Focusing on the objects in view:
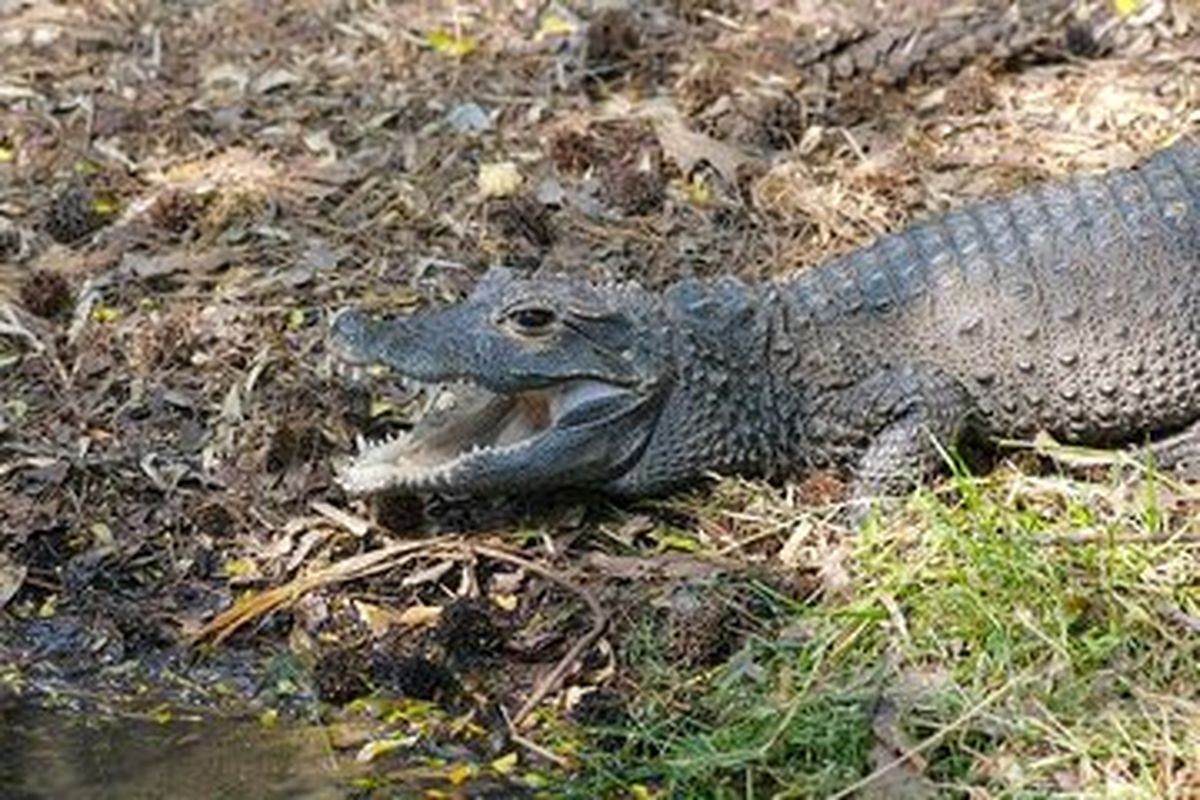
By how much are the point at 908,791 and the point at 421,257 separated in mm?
3074

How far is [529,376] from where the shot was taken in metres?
6.64

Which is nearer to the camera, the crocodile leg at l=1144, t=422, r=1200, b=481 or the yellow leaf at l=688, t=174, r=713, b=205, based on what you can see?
the crocodile leg at l=1144, t=422, r=1200, b=481

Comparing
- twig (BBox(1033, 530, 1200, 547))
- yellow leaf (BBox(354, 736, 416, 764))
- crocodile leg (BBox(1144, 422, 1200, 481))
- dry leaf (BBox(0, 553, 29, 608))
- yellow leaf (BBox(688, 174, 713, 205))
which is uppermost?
twig (BBox(1033, 530, 1200, 547))

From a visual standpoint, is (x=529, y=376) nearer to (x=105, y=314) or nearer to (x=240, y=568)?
(x=240, y=568)

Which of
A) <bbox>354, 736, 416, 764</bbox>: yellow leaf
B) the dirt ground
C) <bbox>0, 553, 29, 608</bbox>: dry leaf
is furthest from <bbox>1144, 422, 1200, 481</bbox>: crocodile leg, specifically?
<bbox>0, 553, 29, 608</bbox>: dry leaf

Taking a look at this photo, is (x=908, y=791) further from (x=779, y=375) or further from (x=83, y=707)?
(x=83, y=707)

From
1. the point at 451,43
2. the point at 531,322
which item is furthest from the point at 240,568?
the point at 451,43

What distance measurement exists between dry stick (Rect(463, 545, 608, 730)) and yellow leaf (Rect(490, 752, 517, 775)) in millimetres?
114

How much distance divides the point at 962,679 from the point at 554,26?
4.24m

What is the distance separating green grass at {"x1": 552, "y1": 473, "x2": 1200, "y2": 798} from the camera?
214 inches

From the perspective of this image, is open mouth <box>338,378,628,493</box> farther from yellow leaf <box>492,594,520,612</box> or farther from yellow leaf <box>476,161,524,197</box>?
yellow leaf <box>476,161,524,197</box>

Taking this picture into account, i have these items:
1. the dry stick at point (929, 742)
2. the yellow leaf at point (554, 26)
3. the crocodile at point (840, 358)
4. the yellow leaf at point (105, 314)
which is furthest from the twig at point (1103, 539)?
the yellow leaf at point (554, 26)

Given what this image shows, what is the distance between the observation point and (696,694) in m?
5.96

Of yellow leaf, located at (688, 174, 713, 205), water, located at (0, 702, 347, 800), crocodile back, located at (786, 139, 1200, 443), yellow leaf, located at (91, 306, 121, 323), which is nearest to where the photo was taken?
water, located at (0, 702, 347, 800)
